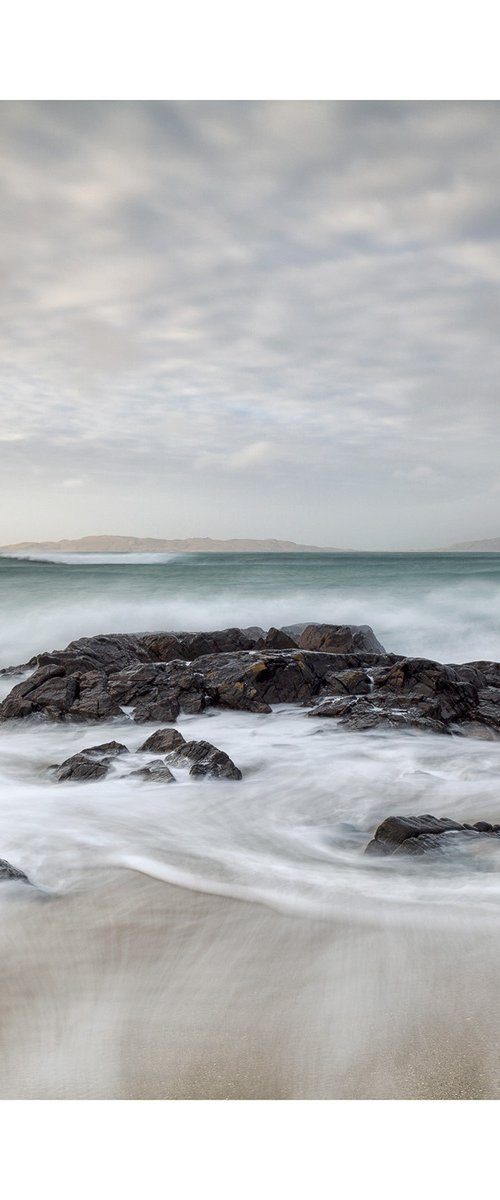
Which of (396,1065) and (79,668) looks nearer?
(396,1065)

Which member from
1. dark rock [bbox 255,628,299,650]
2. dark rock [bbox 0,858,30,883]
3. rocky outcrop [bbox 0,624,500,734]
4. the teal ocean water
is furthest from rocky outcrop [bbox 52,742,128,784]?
the teal ocean water

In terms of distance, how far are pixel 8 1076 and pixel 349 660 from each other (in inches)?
258

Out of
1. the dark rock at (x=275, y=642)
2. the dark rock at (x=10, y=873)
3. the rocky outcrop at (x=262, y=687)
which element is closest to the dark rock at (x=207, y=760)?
the rocky outcrop at (x=262, y=687)

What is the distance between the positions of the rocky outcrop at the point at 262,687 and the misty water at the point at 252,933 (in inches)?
28.9

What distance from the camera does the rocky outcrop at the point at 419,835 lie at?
341 centimetres

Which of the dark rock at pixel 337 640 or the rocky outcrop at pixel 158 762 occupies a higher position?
the dark rock at pixel 337 640

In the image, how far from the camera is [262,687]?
7398mm

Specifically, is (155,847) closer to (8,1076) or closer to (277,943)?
(277,943)

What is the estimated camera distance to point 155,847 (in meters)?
3.58

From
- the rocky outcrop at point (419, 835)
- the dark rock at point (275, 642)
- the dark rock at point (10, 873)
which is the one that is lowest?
the rocky outcrop at point (419, 835)

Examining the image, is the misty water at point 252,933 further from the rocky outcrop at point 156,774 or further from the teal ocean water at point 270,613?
the teal ocean water at point 270,613

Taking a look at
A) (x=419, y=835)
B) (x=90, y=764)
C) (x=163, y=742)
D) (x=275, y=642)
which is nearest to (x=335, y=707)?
(x=163, y=742)

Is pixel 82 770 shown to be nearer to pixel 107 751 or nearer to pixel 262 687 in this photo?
pixel 107 751

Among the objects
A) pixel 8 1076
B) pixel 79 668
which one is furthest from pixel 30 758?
pixel 8 1076
